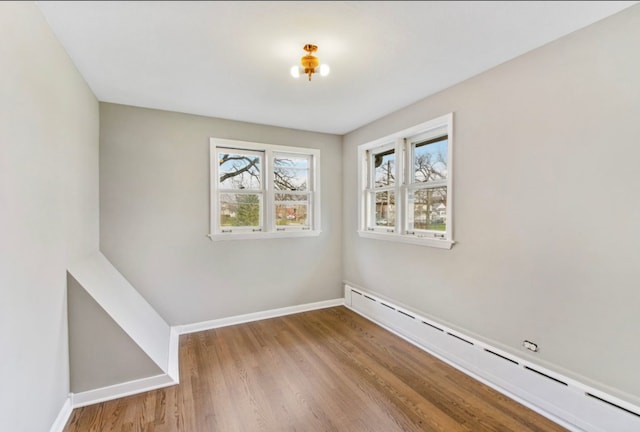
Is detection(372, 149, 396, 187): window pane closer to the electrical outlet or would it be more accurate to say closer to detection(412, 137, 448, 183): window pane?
detection(412, 137, 448, 183): window pane

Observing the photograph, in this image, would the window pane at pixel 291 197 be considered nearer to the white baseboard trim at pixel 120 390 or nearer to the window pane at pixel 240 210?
the window pane at pixel 240 210

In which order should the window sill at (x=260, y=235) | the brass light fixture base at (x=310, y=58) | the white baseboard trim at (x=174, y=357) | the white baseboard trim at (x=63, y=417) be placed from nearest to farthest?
the white baseboard trim at (x=63, y=417) → the brass light fixture base at (x=310, y=58) → the white baseboard trim at (x=174, y=357) → the window sill at (x=260, y=235)

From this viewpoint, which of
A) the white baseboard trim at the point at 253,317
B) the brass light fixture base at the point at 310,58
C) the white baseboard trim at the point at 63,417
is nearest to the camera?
the white baseboard trim at the point at 63,417

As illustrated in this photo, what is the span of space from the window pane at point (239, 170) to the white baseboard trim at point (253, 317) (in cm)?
171

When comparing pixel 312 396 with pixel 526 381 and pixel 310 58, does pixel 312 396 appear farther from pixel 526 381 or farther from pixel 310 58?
pixel 310 58

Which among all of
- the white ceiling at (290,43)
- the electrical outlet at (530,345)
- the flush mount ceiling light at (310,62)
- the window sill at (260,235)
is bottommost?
the electrical outlet at (530,345)

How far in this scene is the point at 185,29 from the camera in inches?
74.0

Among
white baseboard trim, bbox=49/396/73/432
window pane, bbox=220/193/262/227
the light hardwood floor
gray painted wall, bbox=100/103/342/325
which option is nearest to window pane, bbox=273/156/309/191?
gray painted wall, bbox=100/103/342/325

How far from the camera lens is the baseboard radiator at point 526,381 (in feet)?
5.79

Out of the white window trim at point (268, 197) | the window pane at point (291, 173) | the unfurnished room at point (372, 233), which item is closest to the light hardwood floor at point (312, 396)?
the unfurnished room at point (372, 233)

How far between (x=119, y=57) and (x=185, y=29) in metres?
0.74

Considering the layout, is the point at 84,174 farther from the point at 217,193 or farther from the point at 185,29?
the point at 185,29

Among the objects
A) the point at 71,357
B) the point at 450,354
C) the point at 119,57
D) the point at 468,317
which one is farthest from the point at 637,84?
the point at 71,357

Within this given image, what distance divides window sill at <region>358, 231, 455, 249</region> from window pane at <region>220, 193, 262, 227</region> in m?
1.48
